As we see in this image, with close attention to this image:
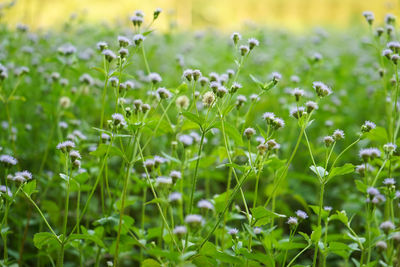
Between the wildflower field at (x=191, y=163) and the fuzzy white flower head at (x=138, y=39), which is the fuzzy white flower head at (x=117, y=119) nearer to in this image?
the wildflower field at (x=191, y=163)

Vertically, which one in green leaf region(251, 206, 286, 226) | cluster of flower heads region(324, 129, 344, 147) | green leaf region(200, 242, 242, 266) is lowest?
green leaf region(200, 242, 242, 266)

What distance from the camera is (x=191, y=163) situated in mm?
2299

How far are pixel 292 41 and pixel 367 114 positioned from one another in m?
3.69

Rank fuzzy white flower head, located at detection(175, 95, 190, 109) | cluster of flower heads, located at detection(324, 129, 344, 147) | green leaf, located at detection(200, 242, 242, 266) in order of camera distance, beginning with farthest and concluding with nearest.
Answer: fuzzy white flower head, located at detection(175, 95, 190, 109)
cluster of flower heads, located at detection(324, 129, 344, 147)
green leaf, located at detection(200, 242, 242, 266)

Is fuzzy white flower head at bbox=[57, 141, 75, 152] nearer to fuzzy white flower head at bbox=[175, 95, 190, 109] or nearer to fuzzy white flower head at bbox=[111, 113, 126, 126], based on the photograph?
fuzzy white flower head at bbox=[111, 113, 126, 126]

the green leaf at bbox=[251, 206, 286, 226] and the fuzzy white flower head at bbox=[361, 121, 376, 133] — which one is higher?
the fuzzy white flower head at bbox=[361, 121, 376, 133]

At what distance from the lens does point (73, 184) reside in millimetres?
2072

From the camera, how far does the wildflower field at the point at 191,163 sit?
1.97 metres

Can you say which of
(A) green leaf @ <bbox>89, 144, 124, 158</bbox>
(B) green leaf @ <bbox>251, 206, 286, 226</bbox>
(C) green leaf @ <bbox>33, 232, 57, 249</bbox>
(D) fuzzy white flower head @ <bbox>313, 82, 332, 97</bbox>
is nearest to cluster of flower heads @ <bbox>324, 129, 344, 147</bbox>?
(D) fuzzy white flower head @ <bbox>313, 82, 332, 97</bbox>

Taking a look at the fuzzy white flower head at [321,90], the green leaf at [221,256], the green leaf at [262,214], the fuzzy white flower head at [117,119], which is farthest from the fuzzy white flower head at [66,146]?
the fuzzy white flower head at [321,90]

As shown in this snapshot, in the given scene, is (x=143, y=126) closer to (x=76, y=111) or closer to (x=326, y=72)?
(x=76, y=111)

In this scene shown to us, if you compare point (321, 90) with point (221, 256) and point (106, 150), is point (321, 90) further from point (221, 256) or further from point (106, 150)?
point (106, 150)

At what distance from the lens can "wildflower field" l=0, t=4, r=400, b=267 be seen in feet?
6.47

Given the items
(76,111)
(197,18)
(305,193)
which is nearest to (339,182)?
(305,193)
